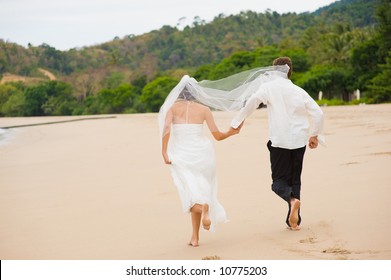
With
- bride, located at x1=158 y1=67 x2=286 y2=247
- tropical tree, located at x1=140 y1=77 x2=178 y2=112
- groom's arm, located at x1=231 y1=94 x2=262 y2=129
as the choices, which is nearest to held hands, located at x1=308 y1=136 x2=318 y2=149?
groom's arm, located at x1=231 y1=94 x2=262 y2=129

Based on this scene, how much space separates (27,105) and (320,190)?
7014 cm

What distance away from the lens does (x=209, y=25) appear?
117125 millimetres

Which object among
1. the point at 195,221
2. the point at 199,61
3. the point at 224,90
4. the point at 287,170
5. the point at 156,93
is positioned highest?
the point at 199,61

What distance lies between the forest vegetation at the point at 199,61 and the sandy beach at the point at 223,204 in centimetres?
2540

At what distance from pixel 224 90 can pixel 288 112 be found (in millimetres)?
1178

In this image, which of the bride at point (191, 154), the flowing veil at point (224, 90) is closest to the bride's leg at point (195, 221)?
the bride at point (191, 154)

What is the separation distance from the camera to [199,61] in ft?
315

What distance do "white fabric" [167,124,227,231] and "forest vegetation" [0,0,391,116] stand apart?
29.8 m

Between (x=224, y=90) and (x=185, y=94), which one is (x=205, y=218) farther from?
(x=224, y=90)

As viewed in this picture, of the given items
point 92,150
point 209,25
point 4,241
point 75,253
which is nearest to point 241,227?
point 75,253

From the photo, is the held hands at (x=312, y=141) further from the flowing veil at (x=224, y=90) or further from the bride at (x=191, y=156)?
the bride at (x=191, y=156)

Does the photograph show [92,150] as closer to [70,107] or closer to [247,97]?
[247,97]

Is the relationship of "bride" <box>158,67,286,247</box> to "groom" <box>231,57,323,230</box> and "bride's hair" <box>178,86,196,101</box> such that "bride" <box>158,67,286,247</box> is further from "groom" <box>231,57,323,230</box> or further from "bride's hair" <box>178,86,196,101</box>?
"groom" <box>231,57,323,230</box>

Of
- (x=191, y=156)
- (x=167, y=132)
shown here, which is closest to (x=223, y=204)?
(x=191, y=156)
